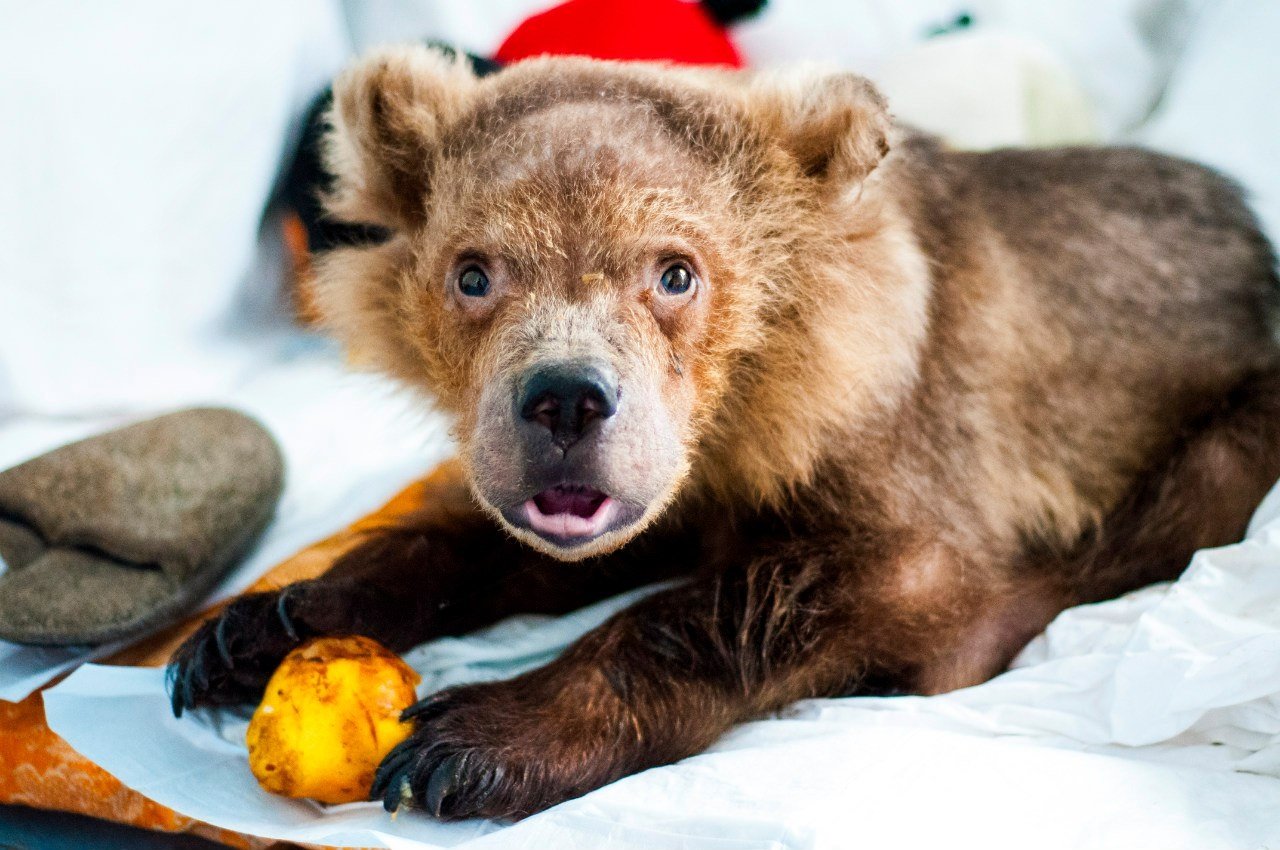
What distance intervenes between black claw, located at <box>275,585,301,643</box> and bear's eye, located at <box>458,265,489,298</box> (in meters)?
0.82

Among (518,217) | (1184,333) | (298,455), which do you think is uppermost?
(518,217)

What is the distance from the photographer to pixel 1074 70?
4.81 meters

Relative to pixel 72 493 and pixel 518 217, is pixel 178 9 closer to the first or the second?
pixel 72 493

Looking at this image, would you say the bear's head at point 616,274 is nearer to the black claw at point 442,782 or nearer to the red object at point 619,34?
the black claw at point 442,782

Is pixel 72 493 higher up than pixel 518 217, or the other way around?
pixel 518 217

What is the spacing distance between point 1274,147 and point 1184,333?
55.5 inches

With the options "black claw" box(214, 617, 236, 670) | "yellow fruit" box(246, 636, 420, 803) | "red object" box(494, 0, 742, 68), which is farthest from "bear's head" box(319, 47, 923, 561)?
"red object" box(494, 0, 742, 68)

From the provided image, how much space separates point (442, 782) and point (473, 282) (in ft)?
3.17

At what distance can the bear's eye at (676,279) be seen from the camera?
7.07ft

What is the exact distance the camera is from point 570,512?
198 centimetres

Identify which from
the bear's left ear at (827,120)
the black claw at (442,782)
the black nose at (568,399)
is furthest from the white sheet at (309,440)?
the bear's left ear at (827,120)

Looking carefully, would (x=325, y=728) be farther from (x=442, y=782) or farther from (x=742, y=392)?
(x=742, y=392)

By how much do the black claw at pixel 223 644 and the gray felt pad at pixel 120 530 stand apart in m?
0.42

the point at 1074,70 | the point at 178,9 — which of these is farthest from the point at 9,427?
the point at 1074,70
